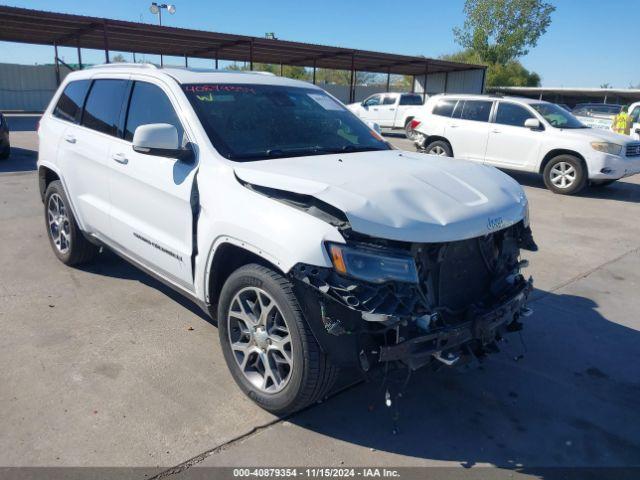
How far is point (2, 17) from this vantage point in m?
17.7

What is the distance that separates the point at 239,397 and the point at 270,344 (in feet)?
1.73

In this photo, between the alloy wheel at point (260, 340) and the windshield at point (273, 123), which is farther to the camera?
the windshield at point (273, 123)

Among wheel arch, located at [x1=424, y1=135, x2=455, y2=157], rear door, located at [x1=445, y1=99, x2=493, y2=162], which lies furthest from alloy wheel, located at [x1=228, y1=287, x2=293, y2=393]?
wheel arch, located at [x1=424, y1=135, x2=455, y2=157]

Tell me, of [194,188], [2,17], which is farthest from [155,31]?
[194,188]

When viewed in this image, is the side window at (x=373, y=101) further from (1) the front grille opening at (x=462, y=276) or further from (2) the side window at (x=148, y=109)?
(1) the front grille opening at (x=462, y=276)

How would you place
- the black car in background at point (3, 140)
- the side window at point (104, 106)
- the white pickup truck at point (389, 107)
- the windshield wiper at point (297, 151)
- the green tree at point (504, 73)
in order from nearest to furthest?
1. the windshield wiper at point (297, 151)
2. the side window at point (104, 106)
3. the black car in background at point (3, 140)
4. the white pickup truck at point (389, 107)
5. the green tree at point (504, 73)

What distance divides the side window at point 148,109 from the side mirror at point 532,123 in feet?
29.4

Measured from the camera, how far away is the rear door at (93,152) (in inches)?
168

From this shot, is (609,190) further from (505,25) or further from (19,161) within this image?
(505,25)

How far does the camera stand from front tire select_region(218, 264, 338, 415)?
2.68 meters

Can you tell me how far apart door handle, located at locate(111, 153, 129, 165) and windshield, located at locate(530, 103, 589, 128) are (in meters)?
9.58

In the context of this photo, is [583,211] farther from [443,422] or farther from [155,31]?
[155,31]

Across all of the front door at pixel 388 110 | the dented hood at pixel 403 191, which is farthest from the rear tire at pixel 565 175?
the front door at pixel 388 110

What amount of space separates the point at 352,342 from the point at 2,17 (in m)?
20.4
